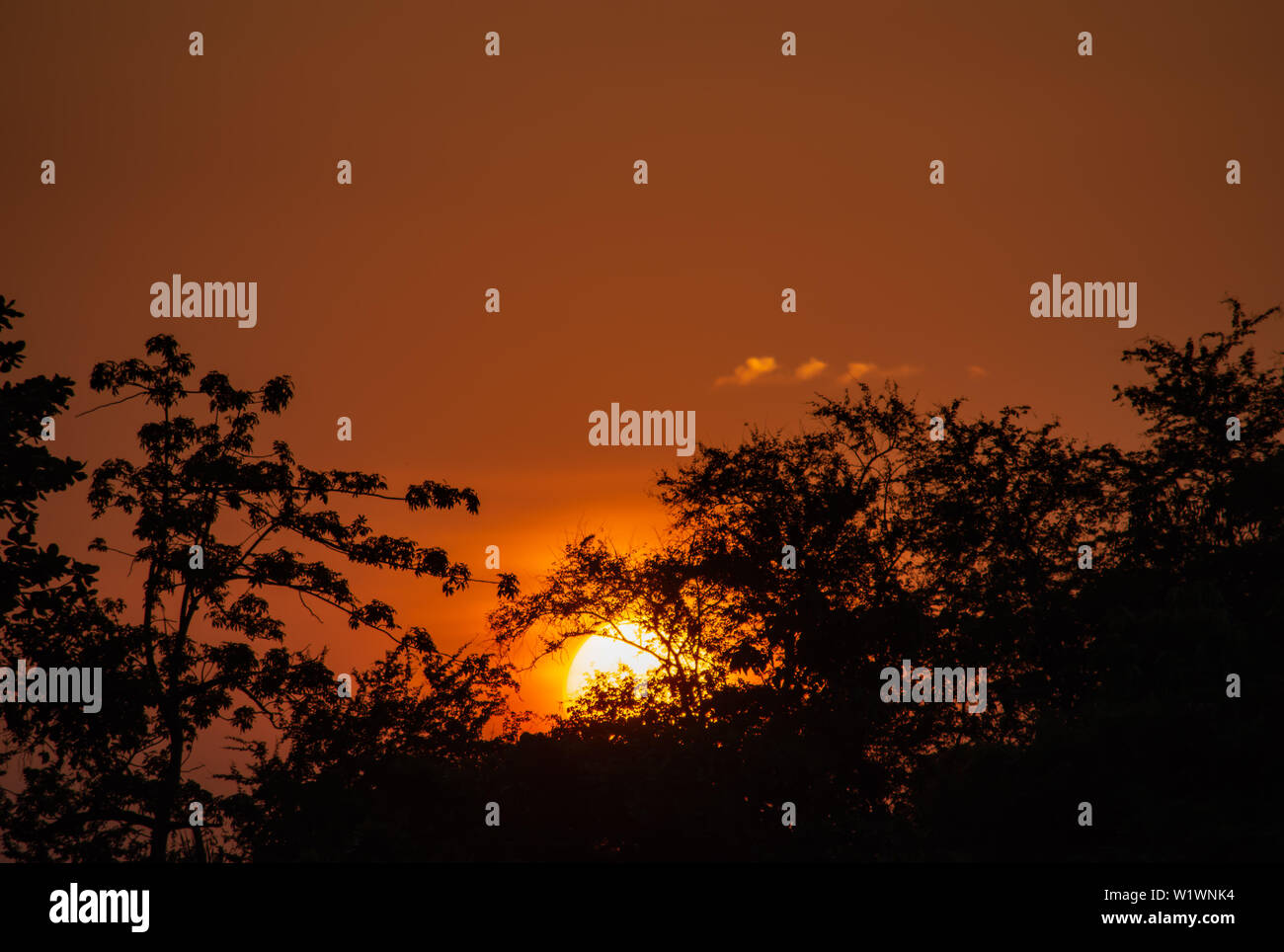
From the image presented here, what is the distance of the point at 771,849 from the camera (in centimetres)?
2081

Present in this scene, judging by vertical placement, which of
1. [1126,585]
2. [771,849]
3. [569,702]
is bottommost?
[771,849]

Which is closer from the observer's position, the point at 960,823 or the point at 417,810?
the point at 960,823

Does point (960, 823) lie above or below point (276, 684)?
below

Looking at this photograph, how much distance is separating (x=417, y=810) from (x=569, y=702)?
737 cm

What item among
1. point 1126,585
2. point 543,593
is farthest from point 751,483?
point 1126,585

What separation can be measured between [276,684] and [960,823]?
14602 millimetres

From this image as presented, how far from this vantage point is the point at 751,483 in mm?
32625
